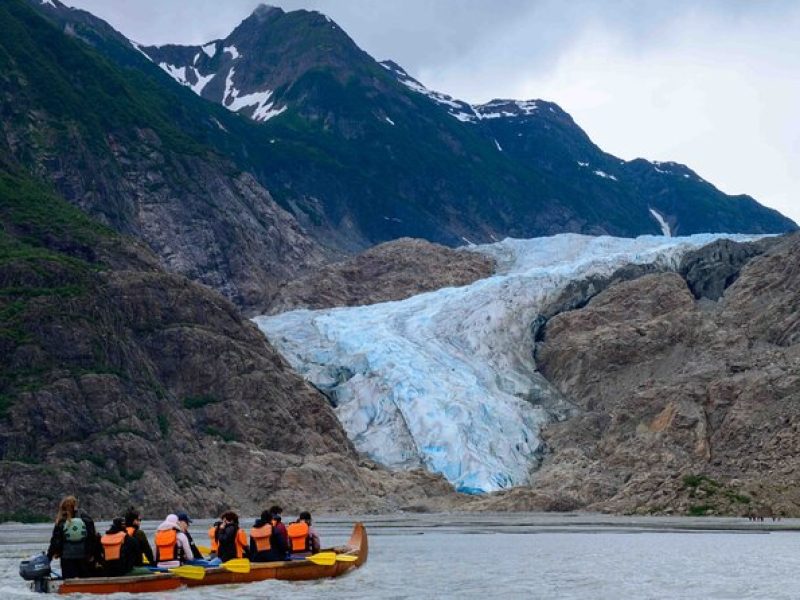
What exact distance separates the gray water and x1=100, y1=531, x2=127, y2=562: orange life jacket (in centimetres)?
109

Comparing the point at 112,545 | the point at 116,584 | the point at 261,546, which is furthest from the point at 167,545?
the point at 261,546

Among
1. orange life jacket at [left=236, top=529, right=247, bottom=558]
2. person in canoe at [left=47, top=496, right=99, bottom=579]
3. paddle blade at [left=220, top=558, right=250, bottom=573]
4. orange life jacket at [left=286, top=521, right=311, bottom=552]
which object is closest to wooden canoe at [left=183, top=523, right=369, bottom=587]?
paddle blade at [left=220, top=558, right=250, bottom=573]

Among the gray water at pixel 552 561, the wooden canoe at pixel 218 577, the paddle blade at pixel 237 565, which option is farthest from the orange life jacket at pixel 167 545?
the paddle blade at pixel 237 565

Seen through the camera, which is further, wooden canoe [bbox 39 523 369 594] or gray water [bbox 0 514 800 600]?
gray water [bbox 0 514 800 600]

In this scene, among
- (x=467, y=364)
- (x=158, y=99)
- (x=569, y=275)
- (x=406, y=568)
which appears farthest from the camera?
(x=158, y=99)

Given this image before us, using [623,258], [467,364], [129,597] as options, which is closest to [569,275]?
[623,258]

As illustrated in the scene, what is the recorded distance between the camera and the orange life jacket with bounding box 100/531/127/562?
33.2 meters

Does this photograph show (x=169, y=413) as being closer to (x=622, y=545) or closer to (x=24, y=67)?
(x=622, y=545)

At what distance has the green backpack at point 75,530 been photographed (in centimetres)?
3222

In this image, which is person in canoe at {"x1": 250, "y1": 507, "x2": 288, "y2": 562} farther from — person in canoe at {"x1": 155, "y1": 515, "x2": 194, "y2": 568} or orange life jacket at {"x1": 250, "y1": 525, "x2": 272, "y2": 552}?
person in canoe at {"x1": 155, "y1": 515, "x2": 194, "y2": 568}

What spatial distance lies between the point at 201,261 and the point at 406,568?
381 feet

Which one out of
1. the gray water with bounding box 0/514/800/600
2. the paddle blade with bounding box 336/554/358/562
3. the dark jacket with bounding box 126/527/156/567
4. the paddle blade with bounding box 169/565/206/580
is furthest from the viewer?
the paddle blade with bounding box 336/554/358/562

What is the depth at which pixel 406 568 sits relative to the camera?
4416 cm

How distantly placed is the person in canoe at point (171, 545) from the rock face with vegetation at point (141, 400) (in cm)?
4589
